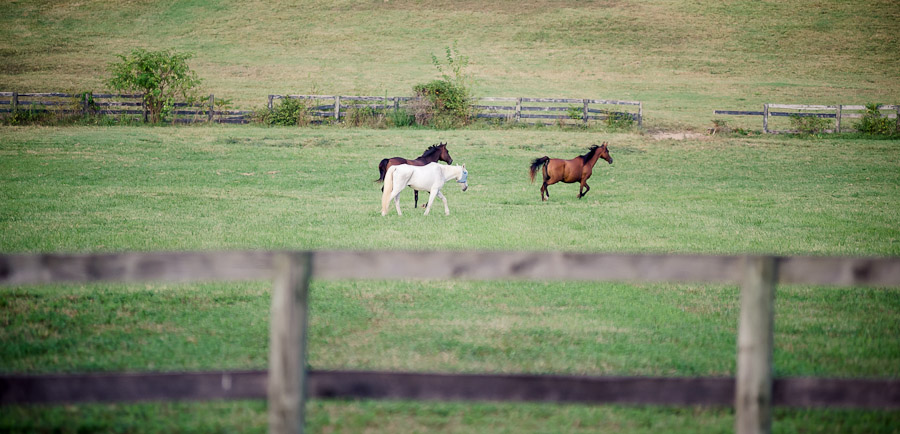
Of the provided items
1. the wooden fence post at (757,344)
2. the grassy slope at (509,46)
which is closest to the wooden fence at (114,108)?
the grassy slope at (509,46)

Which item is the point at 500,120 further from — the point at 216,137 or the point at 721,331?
the point at 721,331

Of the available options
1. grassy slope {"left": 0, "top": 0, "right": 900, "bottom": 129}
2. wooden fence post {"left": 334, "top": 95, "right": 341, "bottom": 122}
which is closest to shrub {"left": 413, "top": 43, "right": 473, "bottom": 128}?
wooden fence post {"left": 334, "top": 95, "right": 341, "bottom": 122}

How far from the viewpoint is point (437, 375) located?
159 inches

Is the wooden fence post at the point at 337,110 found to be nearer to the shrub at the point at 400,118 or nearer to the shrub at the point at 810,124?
the shrub at the point at 400,118

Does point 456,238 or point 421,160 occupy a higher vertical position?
point 421,160

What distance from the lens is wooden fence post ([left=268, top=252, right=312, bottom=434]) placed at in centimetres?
378

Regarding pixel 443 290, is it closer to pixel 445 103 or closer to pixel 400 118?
pixel 400 118

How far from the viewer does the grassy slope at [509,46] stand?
164 feet

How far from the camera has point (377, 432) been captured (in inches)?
194

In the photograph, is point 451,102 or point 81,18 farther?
point 81,18

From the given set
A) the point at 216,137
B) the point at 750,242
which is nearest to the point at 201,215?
the point at 750,242

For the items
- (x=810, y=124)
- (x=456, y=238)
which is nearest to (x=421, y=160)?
(x=456, y=238)

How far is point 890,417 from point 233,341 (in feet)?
18.0

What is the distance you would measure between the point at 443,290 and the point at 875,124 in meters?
32.1
